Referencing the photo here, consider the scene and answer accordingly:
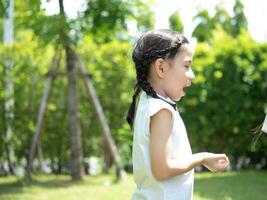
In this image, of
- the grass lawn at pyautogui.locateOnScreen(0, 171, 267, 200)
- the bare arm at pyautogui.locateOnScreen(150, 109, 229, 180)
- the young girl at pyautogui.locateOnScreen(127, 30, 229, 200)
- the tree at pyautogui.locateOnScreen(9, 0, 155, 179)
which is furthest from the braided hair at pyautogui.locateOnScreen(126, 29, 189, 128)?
the tree at pyautogui.locateOnScreen(9, 0, 155, 179)

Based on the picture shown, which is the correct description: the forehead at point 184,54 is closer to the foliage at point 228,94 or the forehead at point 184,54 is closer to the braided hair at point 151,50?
the braided hair at point 151,50

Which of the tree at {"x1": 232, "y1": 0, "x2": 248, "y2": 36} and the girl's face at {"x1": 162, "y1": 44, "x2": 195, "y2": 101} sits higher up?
the girl's face at {"x1": 162, "y1": 44, "x2": 195, "y2": 101}

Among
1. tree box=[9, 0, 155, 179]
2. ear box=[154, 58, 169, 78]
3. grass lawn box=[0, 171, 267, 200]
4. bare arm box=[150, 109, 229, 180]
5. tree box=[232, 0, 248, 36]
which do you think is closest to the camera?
bare arm box=[150, 109, 229, 180]

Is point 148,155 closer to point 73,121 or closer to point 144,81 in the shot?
point 144,81

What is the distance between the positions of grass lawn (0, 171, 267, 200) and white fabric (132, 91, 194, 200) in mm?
4640

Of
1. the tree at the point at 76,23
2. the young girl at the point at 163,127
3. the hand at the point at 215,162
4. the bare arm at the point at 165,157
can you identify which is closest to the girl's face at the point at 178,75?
the young girl at the point at 163,127

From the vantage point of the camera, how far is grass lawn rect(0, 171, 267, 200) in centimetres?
729

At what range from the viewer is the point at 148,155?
2.37 meters

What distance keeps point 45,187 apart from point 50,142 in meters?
2.18

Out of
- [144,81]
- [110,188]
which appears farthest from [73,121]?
[144,81]

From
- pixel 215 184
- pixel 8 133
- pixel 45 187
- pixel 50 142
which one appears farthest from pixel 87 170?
pixel 215 184

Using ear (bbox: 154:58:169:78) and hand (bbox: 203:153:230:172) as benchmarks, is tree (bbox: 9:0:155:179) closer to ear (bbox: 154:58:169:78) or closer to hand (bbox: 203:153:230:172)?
ear (bbox: 154:58:169:78)

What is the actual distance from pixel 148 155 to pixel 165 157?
0.10 m

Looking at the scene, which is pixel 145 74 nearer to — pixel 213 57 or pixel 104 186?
pixel 104 186
